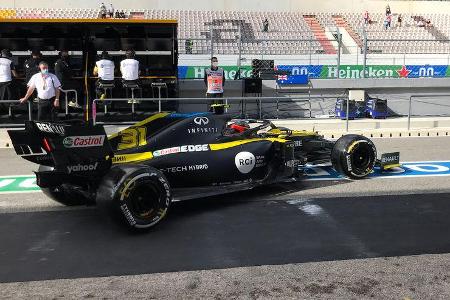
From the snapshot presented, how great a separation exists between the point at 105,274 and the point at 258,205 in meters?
2.81

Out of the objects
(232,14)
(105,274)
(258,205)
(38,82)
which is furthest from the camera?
(232,14)

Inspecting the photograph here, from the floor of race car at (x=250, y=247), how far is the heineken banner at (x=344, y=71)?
11.6m

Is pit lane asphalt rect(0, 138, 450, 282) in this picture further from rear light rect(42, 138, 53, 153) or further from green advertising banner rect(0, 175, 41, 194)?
rear light rect(42, 138, 53, 153)

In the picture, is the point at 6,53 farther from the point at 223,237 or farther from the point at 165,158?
the point at 223,237

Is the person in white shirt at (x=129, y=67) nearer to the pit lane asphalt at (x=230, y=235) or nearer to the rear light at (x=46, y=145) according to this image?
the pit lane asphalt at (x=230, y=235)

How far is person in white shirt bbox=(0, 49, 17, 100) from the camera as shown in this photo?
14013 millimetres

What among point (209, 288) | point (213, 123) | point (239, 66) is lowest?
point (209, 288)

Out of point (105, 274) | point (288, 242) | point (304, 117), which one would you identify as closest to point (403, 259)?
point (288, 242)

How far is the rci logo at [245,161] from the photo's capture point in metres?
7.21

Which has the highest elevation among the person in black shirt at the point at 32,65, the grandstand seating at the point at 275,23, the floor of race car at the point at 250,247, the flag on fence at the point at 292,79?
the grandstand seating at the point at 275,23

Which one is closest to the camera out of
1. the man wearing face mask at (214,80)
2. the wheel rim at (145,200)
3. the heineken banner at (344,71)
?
the wheel rim at (145,200)

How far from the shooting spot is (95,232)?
20.1ft

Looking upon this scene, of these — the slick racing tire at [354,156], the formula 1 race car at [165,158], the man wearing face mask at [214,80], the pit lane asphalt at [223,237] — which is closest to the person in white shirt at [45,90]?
the man wearing face mask at [214,80]

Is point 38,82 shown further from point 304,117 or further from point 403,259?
point 403,259
